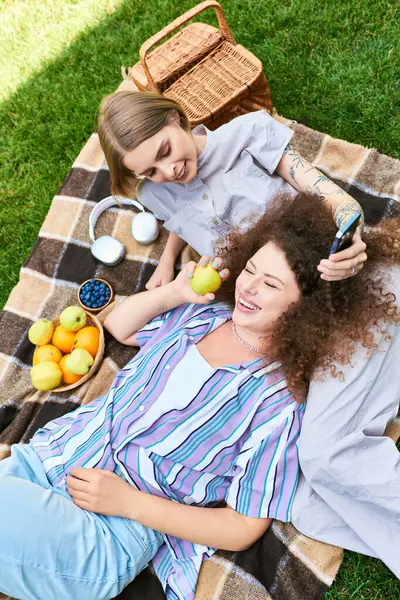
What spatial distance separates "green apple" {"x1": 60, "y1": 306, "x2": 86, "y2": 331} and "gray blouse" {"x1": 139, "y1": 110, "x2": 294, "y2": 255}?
2.65 feet

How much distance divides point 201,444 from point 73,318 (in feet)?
3.93

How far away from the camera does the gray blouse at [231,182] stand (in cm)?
296

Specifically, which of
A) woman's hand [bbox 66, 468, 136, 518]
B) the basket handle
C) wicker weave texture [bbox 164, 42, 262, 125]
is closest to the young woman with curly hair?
woman's hand [bbox 66, 468, 136, 518]

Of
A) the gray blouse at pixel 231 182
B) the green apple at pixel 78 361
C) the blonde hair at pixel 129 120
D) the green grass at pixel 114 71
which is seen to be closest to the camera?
the blonde hair at pixel 129 120

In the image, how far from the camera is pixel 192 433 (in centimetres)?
255

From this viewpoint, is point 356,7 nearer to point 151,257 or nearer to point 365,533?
point 151,257

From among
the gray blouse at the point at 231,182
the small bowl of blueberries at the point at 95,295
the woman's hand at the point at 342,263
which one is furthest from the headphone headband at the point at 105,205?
the woman's hand at the point at 342,263

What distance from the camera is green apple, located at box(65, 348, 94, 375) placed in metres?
3.16

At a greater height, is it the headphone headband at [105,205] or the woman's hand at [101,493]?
the headphone headband at [105,205]

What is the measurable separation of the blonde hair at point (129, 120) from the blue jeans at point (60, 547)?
1643mm

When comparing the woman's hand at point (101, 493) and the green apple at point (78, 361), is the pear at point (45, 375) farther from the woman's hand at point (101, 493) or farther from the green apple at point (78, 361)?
the woman's hand at point (101, 493)

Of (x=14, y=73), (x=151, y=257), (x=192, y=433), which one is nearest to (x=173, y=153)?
(x=151, y=257)

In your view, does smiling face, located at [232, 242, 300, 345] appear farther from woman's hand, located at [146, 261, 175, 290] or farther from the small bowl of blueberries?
the small bowl of blueberries

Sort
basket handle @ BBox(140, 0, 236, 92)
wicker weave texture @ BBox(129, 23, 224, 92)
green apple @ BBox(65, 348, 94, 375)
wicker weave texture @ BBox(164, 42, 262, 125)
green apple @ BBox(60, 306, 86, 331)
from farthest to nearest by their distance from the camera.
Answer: wicker weave texture @ BBox(129, 23, 224, 92), wicker weave texture @ BBox(164, 42, 262, 125), basket handle @ BBox(140, 0, 236, 92), green apple @ BBox(60, 306, 86, 331), green apple @ BBox(65, 348, 94, 375)
